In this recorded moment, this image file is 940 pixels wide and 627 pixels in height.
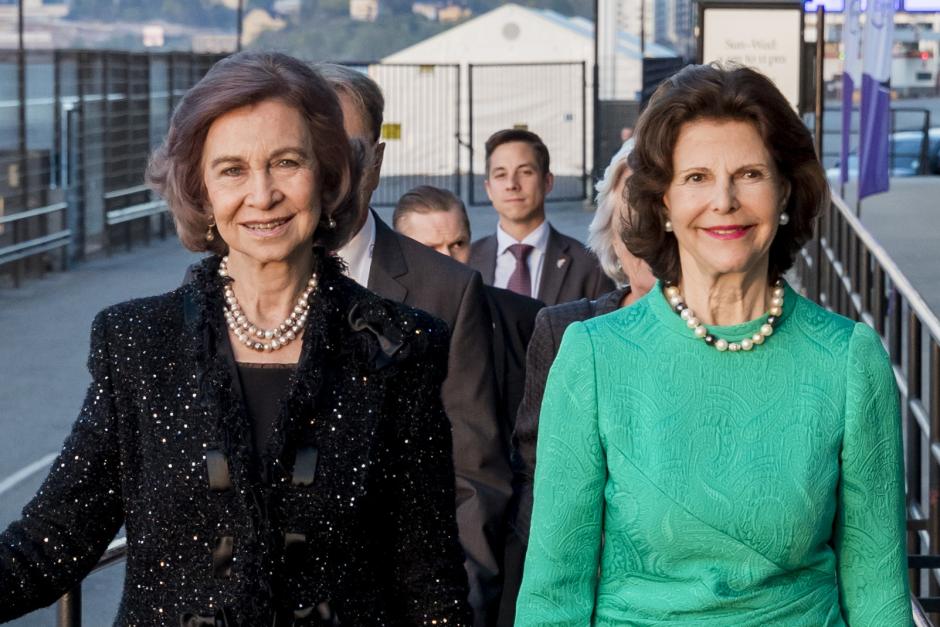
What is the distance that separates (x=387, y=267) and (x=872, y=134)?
7490 mm

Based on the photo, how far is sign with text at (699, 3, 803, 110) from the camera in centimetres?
1486

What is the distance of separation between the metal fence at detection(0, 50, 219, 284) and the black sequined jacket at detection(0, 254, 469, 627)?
17915mm

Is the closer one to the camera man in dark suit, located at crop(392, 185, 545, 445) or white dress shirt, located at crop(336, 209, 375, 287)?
white dress shirt, located at crop(336, 209, 375, 287)

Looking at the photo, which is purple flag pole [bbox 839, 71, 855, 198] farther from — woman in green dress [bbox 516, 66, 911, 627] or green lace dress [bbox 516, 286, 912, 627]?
green lace dress [bbox 516, 286, 912, 627]

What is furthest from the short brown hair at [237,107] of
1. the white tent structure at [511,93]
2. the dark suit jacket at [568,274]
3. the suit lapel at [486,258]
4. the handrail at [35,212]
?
the white tent structure at [511,93]

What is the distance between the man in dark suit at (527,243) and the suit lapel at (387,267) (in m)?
3.10

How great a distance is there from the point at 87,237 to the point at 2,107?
372 centimetres

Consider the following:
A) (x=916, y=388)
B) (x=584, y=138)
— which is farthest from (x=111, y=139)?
(x=916, y=388)

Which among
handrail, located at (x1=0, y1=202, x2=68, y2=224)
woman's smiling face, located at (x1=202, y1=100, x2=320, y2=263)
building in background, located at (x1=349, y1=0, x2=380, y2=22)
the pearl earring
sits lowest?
handrail, located at (x1=0, y1=202, x2=68, y2=224)

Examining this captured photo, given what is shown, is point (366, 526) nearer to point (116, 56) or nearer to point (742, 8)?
point (742, 8)

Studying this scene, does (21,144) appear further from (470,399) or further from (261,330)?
(261,330)

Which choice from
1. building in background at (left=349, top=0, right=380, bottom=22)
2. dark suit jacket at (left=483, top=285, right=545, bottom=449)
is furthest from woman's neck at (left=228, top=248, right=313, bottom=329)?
building in background at (left=349, top=0, right=380, bottom=22)

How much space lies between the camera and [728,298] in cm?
317

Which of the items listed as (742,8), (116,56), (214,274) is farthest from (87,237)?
(214,274)
